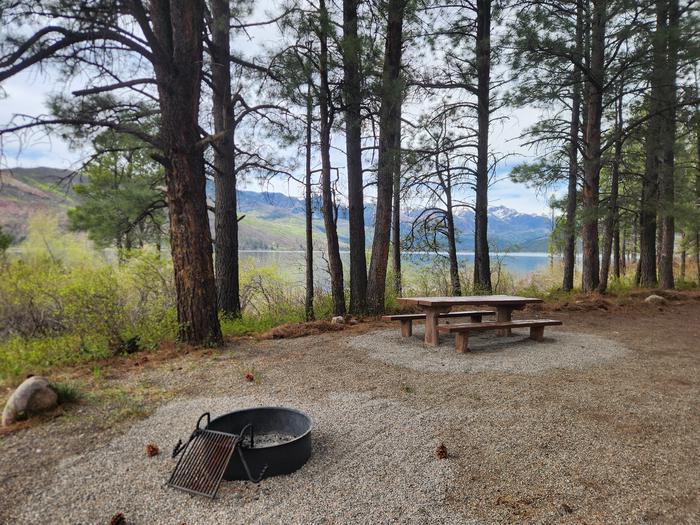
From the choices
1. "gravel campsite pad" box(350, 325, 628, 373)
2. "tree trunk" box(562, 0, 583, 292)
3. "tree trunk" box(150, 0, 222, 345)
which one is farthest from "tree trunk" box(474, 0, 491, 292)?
"tree trunk" box(150, 0, 222, 345)

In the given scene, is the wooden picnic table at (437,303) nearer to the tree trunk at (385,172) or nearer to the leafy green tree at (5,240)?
the tree trunk at (385,172)

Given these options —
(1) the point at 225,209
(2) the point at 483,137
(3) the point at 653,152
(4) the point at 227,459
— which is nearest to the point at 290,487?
(4) the point at 227,459

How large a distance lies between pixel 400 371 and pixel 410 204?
21.4 feet

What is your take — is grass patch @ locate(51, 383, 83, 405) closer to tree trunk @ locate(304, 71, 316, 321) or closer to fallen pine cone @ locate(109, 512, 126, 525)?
fallen pine cone @ locate(109, 512, 126, 525)

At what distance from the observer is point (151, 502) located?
2.08 m

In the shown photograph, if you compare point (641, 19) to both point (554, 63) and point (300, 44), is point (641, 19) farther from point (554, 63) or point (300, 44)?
point (300, 44)

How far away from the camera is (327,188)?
7.75 metres

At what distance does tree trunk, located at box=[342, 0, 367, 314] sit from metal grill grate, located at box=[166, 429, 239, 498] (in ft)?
19.3

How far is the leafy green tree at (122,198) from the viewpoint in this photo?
653 centimetres

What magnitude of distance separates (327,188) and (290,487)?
610 cm

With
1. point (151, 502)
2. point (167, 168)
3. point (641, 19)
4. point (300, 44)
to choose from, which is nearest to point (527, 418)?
point (151, 502)

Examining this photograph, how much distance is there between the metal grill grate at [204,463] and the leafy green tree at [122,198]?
3.80 meters

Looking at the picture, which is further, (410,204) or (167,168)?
(410,204)

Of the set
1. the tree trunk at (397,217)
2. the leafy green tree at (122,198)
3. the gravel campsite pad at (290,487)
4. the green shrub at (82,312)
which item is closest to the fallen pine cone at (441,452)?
the gravel campsite pad at (290,487)
